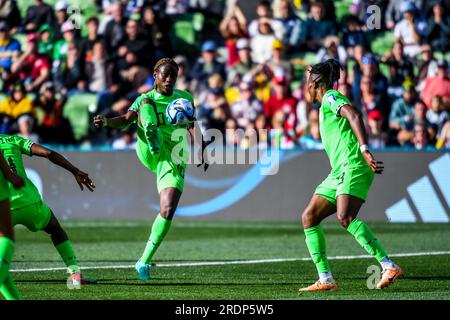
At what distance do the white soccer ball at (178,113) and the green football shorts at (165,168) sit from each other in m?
0.34

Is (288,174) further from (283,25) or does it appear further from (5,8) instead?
(5,8)

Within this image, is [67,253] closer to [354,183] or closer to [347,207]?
[347,207]

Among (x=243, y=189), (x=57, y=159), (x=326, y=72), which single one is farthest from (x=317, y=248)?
(x=243, y=189)

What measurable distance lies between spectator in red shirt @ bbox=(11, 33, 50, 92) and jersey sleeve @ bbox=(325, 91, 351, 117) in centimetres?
1411

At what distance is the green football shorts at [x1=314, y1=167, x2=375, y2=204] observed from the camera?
34.3ft

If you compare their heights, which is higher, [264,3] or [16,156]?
[264,3]

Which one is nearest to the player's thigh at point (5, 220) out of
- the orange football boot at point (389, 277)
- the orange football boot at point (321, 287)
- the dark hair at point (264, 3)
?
the orange football boot at point (321, 287)

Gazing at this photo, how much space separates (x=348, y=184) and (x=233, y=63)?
520 inches

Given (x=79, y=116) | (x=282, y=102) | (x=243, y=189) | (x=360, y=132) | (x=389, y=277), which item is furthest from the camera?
(x=79, y=116)

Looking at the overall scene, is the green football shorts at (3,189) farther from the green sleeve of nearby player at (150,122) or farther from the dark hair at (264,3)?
the dark hair at (264,3)

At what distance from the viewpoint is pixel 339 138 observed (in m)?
10.6

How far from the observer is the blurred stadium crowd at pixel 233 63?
69.8ft

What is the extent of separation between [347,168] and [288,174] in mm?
9424

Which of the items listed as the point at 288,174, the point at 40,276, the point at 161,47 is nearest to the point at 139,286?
the point at 40,276
